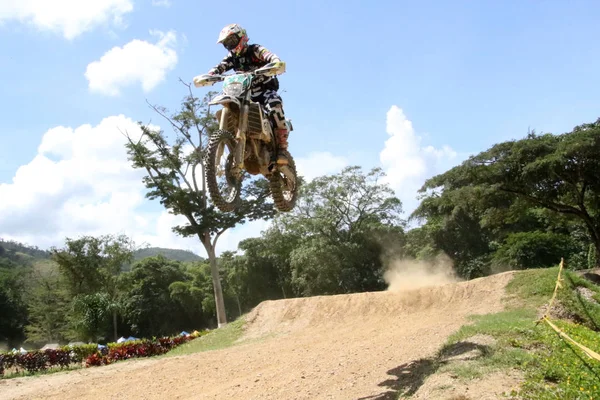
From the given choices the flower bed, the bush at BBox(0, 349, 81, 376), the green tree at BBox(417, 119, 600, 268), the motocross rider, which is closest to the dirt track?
the flower bed

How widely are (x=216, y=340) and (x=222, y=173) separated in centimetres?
1510

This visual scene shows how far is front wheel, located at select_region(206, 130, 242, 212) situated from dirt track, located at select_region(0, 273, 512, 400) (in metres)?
3.86

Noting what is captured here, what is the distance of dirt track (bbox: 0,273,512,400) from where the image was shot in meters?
9.35

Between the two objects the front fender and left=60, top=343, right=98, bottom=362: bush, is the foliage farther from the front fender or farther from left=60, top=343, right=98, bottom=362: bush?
the front fender

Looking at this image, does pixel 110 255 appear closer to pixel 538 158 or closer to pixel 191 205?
pixel 191 205

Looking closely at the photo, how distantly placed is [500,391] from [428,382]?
1.18m

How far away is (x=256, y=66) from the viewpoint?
840 centimetres

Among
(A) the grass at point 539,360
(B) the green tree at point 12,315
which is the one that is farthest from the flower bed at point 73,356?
(B) the green tree at point 12,315

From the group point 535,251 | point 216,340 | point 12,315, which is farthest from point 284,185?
point 12,315

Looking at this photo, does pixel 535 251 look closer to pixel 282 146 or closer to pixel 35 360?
pixel 282 146

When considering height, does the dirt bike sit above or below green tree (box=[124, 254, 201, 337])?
above

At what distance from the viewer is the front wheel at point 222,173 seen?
7.56 metres

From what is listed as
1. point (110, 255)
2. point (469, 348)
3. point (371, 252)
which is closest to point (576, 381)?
point (469, 348)

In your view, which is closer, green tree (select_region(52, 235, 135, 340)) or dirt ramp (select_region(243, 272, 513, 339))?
dirt ramp (select_region(243, 272, 513, 339))
